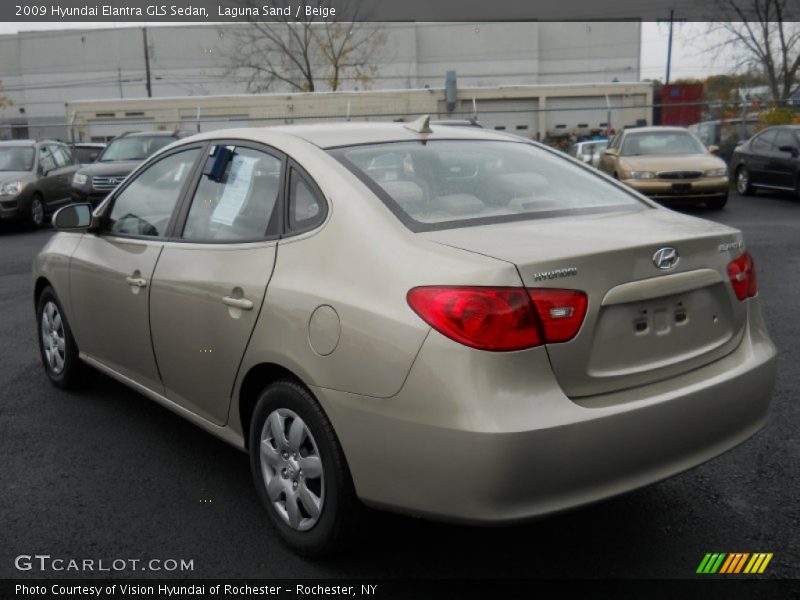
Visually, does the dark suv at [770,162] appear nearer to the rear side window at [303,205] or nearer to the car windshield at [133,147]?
the car windshield at [133,147]

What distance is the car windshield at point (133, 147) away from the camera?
57.2 ft

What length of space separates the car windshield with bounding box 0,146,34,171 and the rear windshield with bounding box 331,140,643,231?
553 inches

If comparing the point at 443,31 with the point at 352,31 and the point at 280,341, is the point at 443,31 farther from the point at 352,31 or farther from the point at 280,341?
the point at 280,341

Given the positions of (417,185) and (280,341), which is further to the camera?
(417,185)

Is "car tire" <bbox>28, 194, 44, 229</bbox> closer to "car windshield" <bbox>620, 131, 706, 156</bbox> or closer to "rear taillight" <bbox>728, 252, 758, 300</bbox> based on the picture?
"car windshield" <bbox>620, 131, 706, 156</bbox>

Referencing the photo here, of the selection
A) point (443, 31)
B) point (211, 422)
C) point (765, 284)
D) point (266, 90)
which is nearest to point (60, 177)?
point (765, 284)

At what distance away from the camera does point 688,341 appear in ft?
9.78

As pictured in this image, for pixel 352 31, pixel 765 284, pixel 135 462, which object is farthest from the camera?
pixel 352 31

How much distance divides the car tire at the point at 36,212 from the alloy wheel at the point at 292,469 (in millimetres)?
13565

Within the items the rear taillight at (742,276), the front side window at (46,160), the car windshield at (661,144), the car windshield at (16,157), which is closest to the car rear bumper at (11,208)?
the car windshield at (16,157)

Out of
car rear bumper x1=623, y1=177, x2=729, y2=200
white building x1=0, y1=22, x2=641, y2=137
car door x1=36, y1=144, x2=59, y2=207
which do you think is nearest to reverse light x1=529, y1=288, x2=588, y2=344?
car rear bumper x1=623, y1=177, x2=729, y2=200

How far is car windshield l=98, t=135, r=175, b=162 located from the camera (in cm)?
1744

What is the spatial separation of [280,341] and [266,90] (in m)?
46.5

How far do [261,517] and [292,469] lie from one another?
20.0 inches
